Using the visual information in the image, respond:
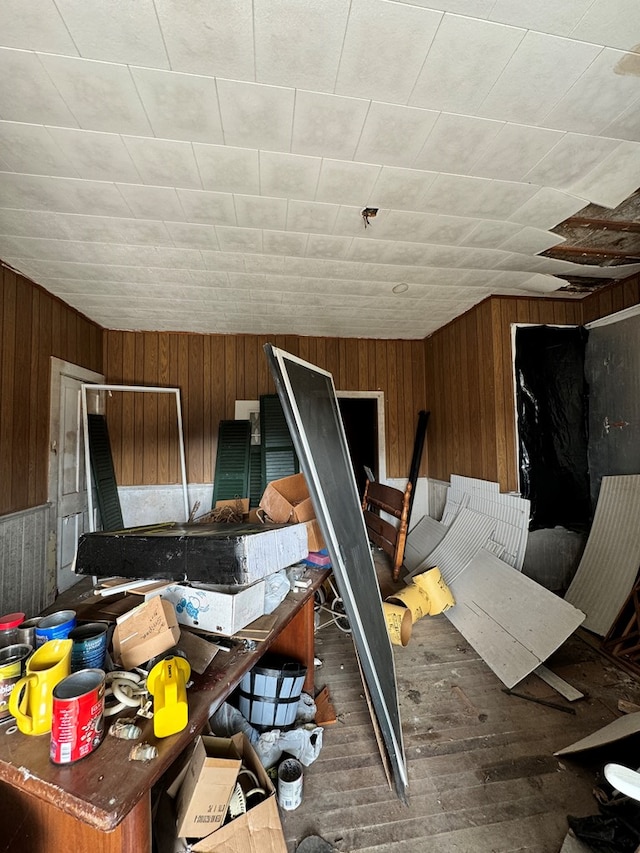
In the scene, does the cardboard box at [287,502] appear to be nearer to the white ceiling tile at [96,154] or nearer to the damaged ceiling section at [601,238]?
the white ceiling tile at [96,154]

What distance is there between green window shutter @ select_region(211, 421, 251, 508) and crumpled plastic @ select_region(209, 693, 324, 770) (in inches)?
104

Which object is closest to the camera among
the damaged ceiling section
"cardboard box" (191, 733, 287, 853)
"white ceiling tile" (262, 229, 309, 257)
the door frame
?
"cardboard box" (191, 733, 287, 853)

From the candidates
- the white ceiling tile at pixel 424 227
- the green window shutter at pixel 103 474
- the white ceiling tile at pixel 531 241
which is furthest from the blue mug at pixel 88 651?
the green window shutter at pixel 103 474

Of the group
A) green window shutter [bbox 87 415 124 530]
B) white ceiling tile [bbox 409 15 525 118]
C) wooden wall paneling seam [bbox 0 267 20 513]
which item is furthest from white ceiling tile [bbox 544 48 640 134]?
green window shutter [bbox 87 415 124 530]

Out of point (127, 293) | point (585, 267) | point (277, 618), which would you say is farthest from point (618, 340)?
point (127, 293)

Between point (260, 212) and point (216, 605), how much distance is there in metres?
2.01

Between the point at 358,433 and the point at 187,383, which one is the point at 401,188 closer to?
the point at 187,383

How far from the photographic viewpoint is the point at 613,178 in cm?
177

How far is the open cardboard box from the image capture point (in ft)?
6.39

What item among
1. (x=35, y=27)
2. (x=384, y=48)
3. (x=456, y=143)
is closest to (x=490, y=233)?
(x=456, y=143)

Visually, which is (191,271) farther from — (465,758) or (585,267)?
(465,758)

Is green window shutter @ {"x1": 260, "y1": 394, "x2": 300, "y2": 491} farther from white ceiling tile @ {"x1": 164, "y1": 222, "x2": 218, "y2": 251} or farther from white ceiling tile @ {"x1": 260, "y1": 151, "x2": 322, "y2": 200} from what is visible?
white ceiling tile @ {"x1": 260, "y1": 151, "x2": 322, "y2": 200}

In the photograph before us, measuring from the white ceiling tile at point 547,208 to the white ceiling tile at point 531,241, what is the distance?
0.07 metres

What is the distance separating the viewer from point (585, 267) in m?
2.74
